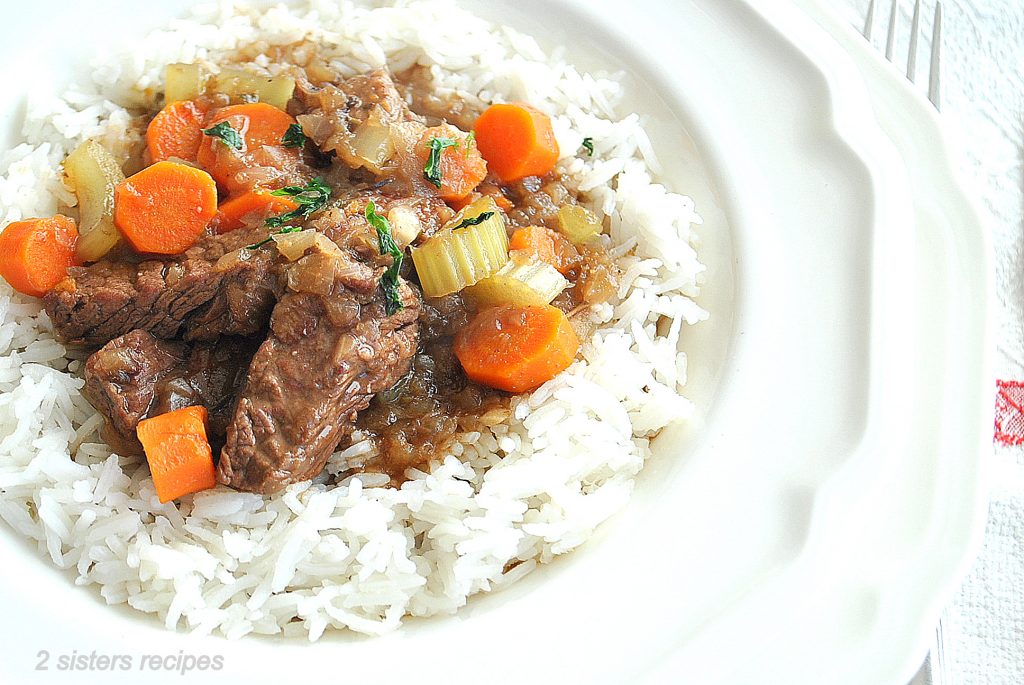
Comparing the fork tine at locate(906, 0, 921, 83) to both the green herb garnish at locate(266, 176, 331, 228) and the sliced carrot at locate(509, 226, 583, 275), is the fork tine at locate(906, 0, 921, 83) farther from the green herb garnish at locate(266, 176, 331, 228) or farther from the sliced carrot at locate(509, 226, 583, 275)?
the green herb garnish at locate(266, 176, 331, 228)

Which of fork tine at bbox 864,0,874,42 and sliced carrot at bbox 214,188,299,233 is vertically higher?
fork tine at bbox 864,0,874,42

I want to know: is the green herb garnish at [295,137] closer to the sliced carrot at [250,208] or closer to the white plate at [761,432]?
the sliced carrot at [250,208]

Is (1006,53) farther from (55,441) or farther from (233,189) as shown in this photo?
(55,441)

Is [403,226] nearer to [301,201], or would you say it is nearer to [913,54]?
[301,201]

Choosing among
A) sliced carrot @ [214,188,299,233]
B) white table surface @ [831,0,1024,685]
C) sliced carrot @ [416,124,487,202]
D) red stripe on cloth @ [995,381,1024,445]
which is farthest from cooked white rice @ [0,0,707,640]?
red stripe on cloth @ [995,381,1024,445]

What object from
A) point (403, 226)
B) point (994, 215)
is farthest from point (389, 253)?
point (994, 215)

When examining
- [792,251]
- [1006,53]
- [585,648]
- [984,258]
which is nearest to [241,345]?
[585,648]

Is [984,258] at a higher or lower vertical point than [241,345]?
higher

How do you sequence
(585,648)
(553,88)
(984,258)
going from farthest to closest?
(553,88) < (984,258) < (585,648)
